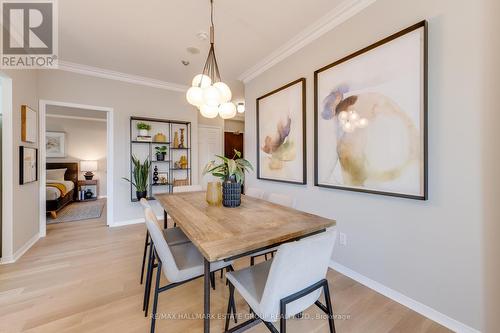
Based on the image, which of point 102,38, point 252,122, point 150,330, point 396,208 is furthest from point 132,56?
point 396,208

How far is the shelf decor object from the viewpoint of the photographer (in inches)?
240

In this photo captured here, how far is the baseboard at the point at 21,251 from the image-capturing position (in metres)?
2.31

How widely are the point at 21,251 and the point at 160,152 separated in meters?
2.20

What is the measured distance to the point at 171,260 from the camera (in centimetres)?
121

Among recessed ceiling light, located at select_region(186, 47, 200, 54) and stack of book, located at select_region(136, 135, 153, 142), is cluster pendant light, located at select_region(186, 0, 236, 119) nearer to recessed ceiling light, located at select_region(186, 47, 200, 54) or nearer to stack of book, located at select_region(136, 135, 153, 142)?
recessed ceiling light, located at select_region(186, 47, 200, 54)

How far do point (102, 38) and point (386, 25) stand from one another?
3.08 meters

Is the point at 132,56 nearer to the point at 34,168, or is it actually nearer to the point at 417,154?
the point at 34,168

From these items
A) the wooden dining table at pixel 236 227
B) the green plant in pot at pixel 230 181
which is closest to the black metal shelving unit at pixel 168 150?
the wooden dining table at pixel 236 227

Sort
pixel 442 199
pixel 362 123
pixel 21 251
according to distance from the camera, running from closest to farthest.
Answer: pixel 442 199, pixel 362 123, pixel 21 251

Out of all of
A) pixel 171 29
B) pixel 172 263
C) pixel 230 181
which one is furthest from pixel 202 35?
pixel 172 263

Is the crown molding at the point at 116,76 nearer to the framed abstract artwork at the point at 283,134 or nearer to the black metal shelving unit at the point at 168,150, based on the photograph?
the black metal shelving unit at the point at 168,150

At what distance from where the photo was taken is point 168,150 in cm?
402

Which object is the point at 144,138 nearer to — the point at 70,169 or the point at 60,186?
the point at 60,186

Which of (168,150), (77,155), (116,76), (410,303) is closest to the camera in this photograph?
(410,303)
